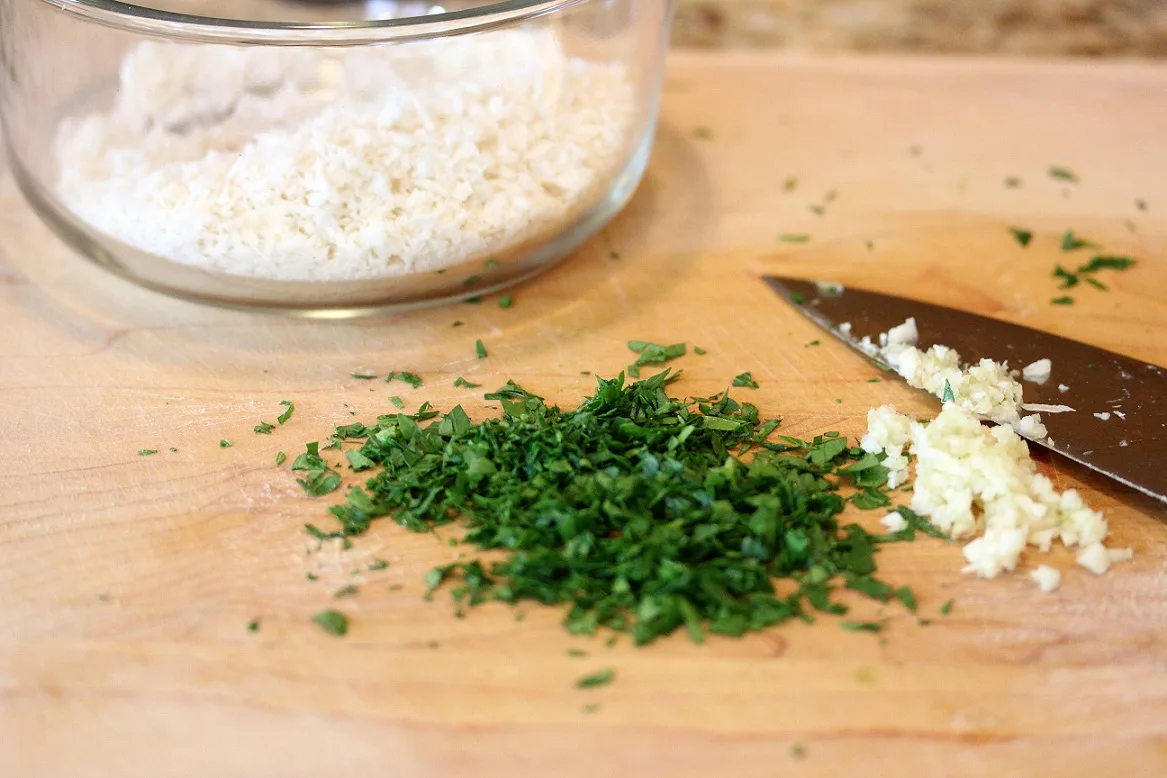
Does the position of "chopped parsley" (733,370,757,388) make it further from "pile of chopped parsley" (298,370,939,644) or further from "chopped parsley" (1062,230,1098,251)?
"chopped parsley" (1062,230,1098,251)

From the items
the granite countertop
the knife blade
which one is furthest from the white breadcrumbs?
the granite countertop

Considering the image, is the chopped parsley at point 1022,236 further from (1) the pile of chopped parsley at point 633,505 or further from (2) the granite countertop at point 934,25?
(2) the granite countertop at point 934,25

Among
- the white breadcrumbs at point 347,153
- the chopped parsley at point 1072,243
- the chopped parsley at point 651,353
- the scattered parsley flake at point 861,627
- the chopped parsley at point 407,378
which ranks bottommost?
the scattered parsley flake at point 861,627

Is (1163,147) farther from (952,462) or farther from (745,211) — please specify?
(952,462)

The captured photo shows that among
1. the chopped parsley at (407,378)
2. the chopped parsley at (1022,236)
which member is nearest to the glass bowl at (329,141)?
the chopped parsley at (407,378)

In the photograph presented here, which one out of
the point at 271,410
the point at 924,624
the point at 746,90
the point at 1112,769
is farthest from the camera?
the point at 746,90

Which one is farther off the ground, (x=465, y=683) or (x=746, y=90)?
(x=746, y=90)

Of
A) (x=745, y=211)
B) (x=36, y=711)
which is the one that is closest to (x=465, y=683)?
(x=36, y=711)
